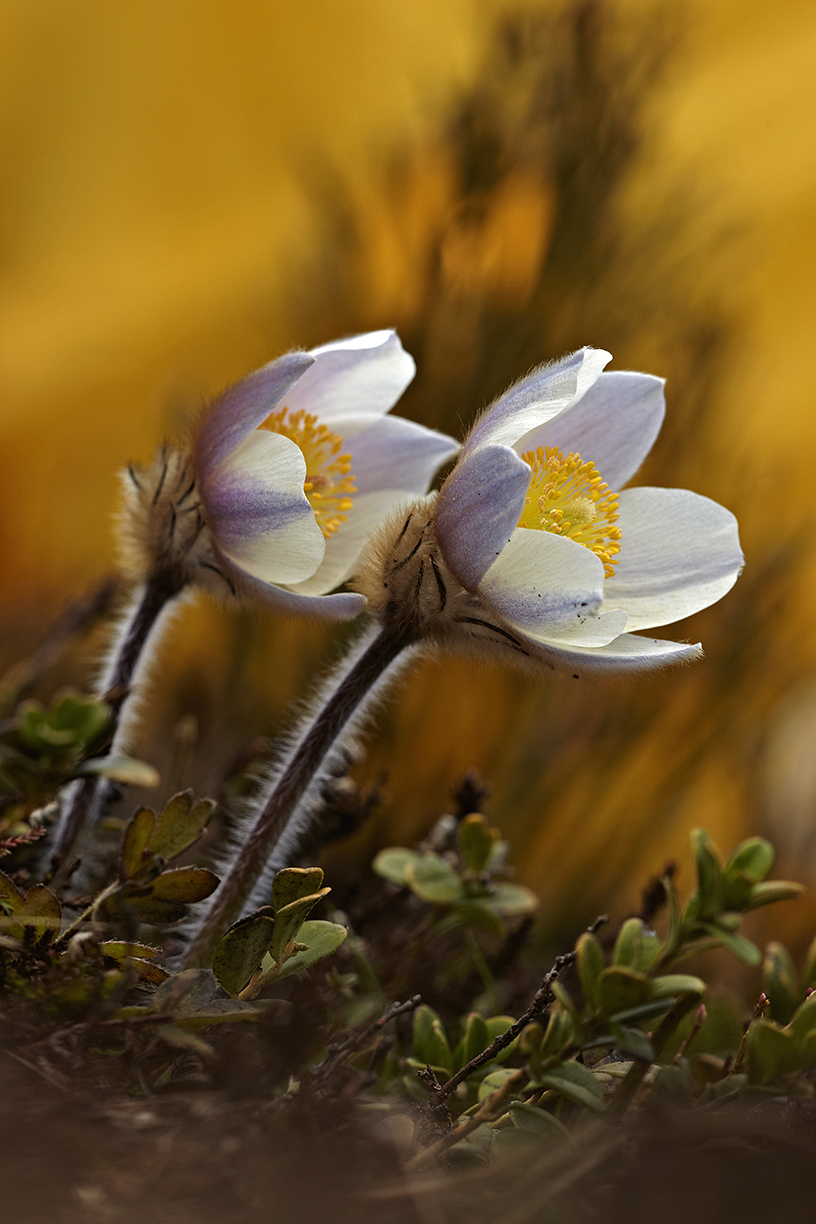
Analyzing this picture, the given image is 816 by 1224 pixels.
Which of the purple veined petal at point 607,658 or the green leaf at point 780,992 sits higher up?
the purple veined petal at point 607,658

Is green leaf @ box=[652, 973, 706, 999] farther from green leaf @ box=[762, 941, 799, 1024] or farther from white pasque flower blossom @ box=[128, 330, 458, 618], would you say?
white pasque flower blossom @ box=[128, 330, 458, 618]

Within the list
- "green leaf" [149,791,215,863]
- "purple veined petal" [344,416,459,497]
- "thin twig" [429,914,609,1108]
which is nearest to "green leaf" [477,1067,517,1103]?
"thin twig" [429,914,609,1108]

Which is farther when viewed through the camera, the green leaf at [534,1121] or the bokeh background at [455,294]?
the bokeh background at [455,294]

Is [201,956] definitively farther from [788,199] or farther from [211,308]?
[788,199]

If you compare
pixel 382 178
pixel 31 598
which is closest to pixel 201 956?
pixel 31 598

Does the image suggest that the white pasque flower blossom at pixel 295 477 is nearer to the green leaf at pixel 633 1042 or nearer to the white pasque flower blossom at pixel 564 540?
the white pasque flower blossom at pixel 564 540

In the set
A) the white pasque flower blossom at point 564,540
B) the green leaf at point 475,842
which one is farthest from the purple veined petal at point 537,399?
the green leaf at point 475,842

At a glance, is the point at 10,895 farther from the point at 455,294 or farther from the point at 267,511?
the point at 455,294

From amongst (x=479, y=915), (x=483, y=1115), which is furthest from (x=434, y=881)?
(x=483, y=1115)
